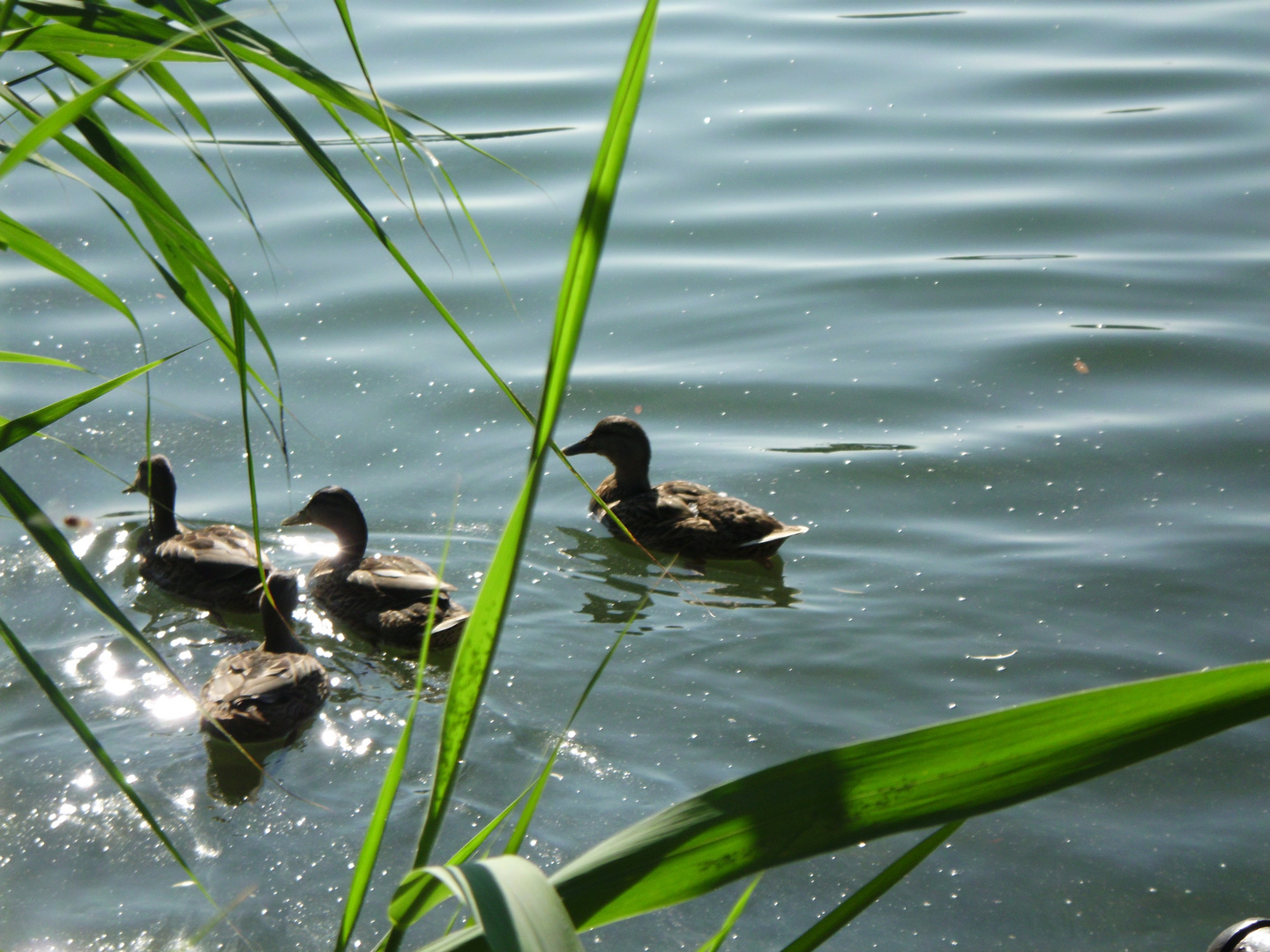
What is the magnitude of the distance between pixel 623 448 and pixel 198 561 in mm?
1989

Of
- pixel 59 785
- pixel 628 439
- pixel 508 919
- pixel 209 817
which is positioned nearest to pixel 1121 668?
pixel 628 439

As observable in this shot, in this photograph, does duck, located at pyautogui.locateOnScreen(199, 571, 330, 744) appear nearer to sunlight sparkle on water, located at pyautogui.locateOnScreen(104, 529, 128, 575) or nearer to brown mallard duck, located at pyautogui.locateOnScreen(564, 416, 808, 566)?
sunlight sparkle on water, located at pyautogui.locateOnScreen(104, 529, 128, 575)

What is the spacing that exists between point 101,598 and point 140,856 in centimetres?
240

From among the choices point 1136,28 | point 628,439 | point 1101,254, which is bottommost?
point 628,439

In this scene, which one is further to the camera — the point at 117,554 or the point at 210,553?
the point at 117,554

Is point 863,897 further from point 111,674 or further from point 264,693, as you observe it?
point 111,674

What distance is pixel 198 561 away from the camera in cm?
514

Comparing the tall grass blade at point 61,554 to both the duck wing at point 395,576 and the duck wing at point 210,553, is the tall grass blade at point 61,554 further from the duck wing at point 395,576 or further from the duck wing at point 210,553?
the duck wing at point 210,553

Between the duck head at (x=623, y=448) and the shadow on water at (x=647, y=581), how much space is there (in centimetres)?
36

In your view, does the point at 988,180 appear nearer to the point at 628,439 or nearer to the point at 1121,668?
the point at 628,439

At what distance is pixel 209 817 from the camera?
12.6 feet

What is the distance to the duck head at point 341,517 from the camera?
17.4 ft

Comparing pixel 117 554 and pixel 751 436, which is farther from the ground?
pixel 751 436

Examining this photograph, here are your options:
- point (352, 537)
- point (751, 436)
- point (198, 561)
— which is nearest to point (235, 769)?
point (198, 561)
